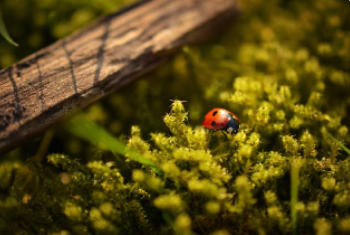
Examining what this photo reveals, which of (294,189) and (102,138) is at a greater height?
(102,138)

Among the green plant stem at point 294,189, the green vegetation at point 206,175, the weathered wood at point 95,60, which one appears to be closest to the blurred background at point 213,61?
the green vegetation at point 206,175

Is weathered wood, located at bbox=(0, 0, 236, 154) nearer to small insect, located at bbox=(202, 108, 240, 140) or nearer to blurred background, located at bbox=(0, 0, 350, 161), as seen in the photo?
blurred background, located at bbox=(0, 0, 350, 161)

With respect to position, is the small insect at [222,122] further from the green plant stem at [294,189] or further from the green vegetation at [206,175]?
the green plant stem at [294,189]

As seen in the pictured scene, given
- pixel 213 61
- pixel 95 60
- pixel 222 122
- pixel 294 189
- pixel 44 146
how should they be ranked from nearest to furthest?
pixel 294 189, pixel 222 122, pixel 95 60, pixel 44 146, pixel 213 61

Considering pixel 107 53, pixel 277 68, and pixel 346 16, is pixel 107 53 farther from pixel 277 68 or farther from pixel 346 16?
pixel 346 16

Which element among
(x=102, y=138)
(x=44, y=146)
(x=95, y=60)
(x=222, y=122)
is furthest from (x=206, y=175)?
(x=44, y=146)

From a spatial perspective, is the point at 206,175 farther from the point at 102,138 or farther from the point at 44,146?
the point at 44,146

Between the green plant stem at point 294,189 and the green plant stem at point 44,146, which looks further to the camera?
the green plant stem at point 44,146
